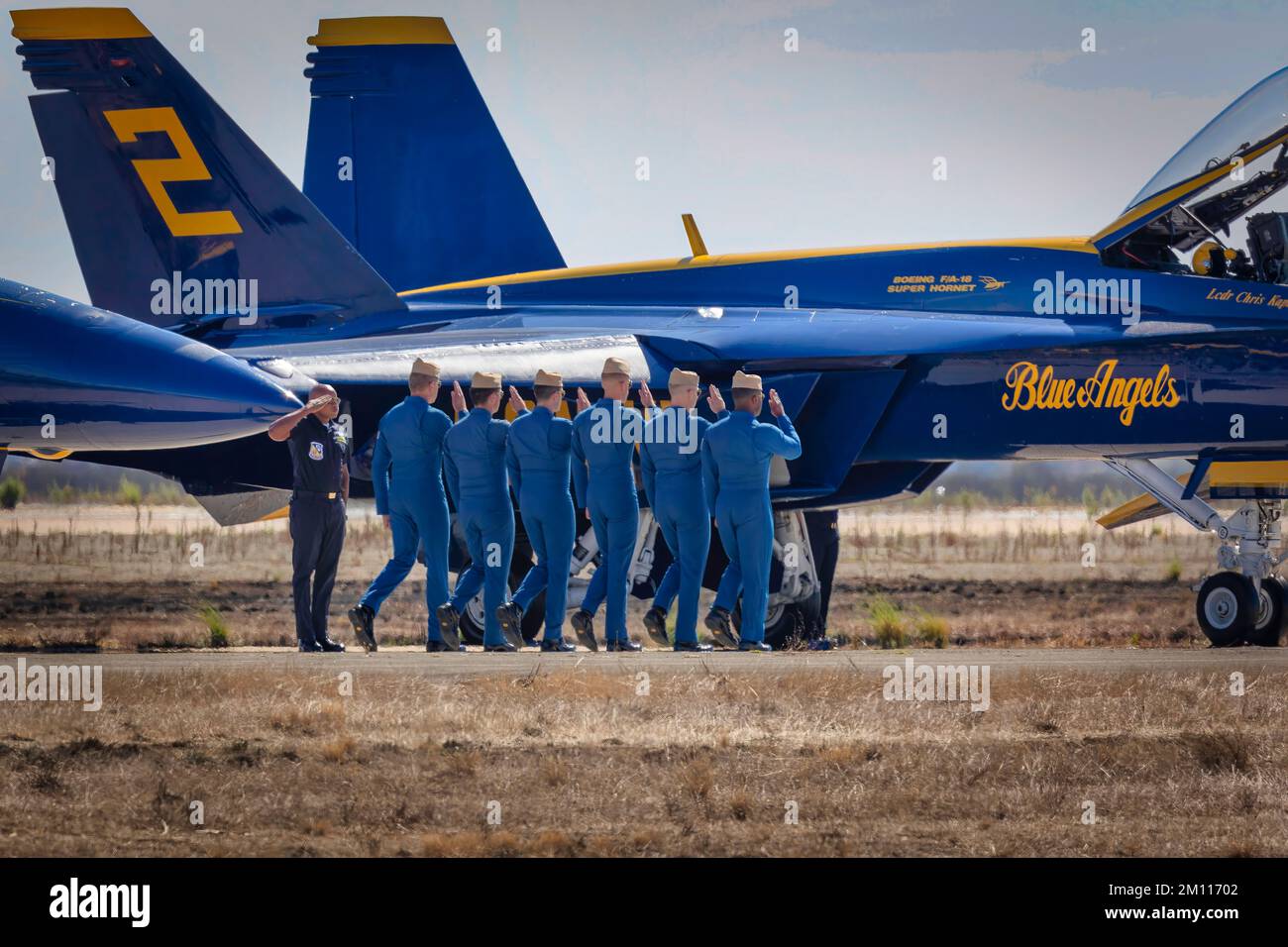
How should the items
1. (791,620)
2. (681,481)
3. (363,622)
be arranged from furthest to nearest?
(791,620) < (363,622) < (681,481)

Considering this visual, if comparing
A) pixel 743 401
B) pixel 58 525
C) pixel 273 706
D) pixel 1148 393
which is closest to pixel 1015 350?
pixel 1148 393

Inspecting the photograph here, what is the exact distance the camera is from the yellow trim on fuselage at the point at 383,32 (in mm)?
22969

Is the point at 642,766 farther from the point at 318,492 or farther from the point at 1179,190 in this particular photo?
the point at 1179,190

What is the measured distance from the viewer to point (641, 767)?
33.8ft

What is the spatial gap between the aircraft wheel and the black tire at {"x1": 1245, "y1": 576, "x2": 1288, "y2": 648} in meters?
0.10

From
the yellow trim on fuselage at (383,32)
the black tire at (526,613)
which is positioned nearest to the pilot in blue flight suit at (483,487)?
the black tire at (526,613)

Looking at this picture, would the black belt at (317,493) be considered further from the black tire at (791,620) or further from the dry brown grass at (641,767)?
the black tire at (791,620)

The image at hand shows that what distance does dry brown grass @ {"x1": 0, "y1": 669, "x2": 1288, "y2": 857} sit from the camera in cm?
914

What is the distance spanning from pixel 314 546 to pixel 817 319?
5690 millimetres

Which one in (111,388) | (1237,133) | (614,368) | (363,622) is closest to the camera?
(111,388)

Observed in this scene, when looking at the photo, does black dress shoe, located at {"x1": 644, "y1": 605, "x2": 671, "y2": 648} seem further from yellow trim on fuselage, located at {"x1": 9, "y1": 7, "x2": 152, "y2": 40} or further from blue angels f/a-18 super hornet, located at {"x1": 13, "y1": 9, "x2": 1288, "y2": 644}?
yellow trim on fuselage, located at {"x1": 9, "y1": 7, "x2": 152, "y2": 40}

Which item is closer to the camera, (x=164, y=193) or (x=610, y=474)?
(x=610, y=474)

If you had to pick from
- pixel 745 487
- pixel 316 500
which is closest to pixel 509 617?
pixel 316 500
